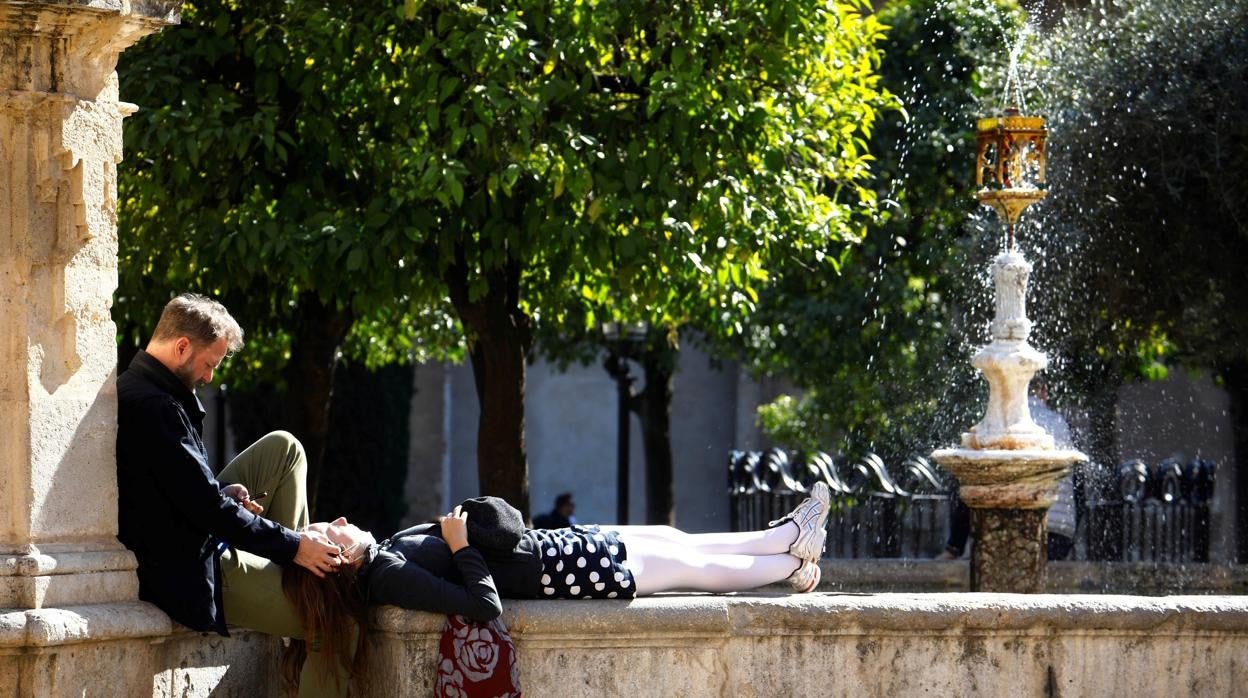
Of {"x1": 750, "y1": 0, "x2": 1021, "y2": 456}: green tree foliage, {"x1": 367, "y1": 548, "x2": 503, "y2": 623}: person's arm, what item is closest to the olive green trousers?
{"x1": 367, "y1": 548, "x2": 503, "y2": 623}: person's arm

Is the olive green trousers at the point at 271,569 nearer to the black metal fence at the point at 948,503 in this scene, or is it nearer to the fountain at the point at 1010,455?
the fountain at the point at 1010,455

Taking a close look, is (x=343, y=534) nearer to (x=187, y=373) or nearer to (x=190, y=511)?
(x=190, y=511)

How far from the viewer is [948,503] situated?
13156 millimetres

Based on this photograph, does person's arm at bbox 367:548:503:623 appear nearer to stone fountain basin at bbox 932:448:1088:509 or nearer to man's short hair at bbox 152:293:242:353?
man's short hair at bbox 152:293:242:353

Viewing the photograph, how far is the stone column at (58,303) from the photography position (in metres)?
5.00

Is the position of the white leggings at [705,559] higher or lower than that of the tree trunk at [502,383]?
lower

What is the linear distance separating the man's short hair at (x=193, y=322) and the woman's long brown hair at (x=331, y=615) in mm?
720

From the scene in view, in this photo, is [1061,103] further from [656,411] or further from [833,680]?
[833,680]

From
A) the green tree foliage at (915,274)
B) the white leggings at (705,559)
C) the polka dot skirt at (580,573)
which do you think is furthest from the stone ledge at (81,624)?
the green tree foliage at (915,274)

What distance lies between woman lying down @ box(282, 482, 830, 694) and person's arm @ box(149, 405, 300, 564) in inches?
8.6

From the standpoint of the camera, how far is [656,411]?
18078 mm

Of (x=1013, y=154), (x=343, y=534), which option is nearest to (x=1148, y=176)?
(x=1013, y=154)

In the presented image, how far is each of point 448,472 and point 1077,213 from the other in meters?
14.3

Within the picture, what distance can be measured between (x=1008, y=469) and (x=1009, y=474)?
0.10 ft
